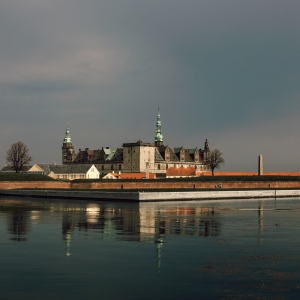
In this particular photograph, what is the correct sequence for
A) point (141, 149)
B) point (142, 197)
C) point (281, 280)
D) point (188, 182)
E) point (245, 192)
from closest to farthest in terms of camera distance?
point (281, 280)
point (142, 197)
point (245, 192)
point (188, 182)
point (141, 149)

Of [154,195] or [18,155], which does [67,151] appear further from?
[154,195]

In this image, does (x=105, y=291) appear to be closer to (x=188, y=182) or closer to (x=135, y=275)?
(x=135, y=275)

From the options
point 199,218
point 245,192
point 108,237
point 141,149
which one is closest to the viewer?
point 108,237

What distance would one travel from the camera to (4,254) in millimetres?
18406

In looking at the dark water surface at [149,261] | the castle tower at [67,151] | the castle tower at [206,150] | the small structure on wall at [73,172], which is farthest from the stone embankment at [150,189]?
the castle tower at [67,151]

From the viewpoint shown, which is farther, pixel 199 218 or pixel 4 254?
pixel 199 218

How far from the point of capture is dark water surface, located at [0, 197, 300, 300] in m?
13.3

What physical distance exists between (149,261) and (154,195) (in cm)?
3930

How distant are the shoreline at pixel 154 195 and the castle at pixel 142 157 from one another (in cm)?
6851

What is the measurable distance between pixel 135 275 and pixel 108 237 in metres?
8.21

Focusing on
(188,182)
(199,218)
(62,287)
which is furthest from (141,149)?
(62,287)

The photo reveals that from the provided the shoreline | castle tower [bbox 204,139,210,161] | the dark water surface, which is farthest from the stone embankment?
castle tower [bbox 204,139,210,161]

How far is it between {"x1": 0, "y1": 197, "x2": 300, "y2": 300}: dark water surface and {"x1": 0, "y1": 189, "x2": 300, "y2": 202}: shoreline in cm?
2738

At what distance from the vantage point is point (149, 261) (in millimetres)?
17219
